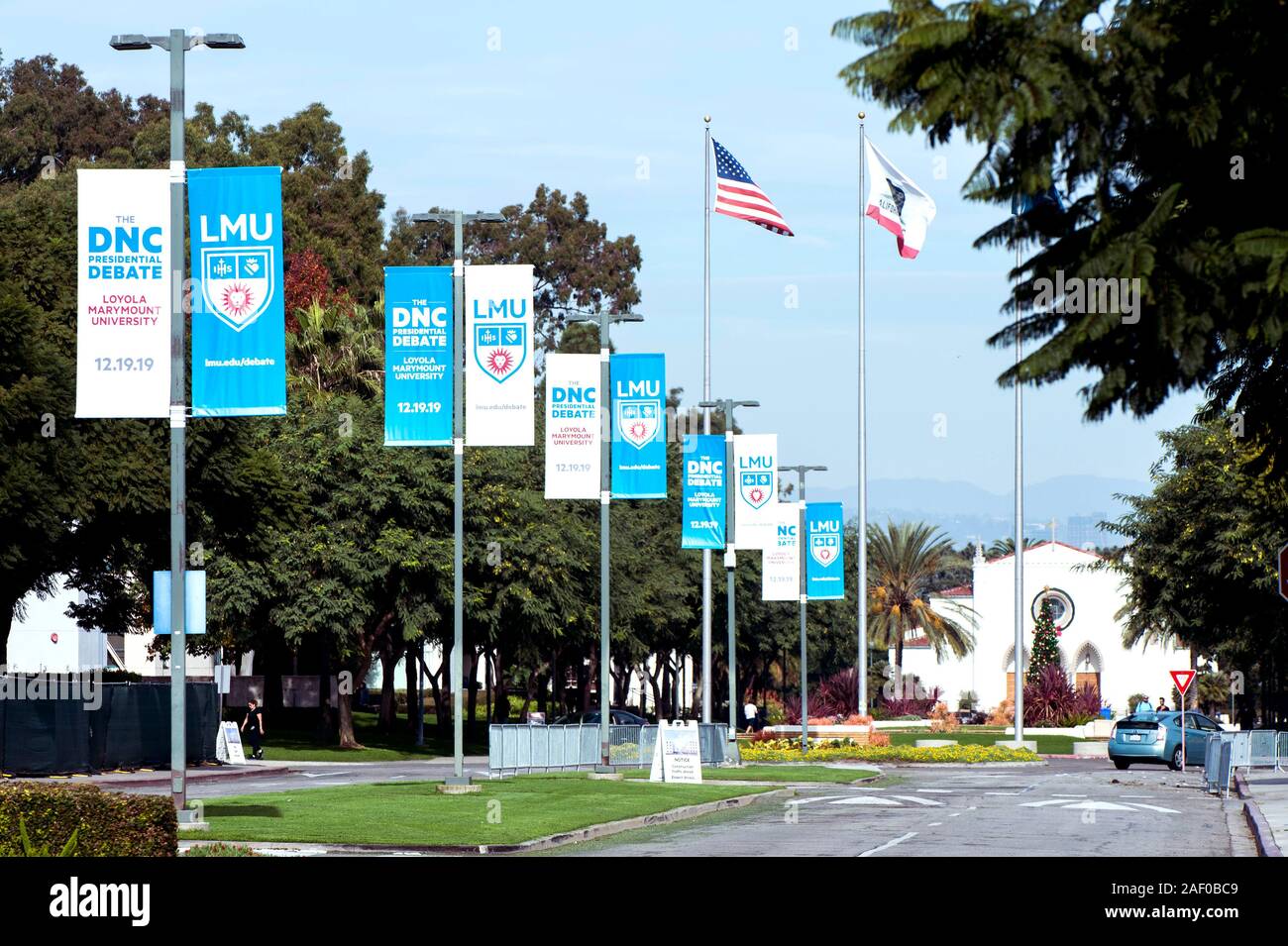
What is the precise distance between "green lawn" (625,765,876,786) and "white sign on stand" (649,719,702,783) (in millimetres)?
1612

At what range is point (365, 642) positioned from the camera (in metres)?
59.6

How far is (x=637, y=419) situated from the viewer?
3581 cm

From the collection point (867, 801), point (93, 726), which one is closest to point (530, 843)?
point (867, 801)

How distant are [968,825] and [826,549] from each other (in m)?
25.1

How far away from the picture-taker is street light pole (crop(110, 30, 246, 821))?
2228 cm

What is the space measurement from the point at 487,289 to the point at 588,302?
72.9 metres

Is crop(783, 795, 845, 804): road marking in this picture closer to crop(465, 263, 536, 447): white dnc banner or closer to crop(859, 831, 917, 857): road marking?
crop(859, 831, 917, 857): road marking

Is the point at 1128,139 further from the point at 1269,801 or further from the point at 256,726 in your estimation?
the point at 256,726

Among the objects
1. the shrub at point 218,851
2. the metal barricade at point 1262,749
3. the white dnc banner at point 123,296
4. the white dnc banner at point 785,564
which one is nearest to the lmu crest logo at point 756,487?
the white dnc banner at point 785,564

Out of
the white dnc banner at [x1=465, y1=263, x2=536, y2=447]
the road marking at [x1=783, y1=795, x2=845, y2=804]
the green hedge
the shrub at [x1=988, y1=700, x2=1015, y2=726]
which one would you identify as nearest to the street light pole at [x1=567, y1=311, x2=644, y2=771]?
the white dnc banner at [x1=465, y1=263, x2=536, y2=447]

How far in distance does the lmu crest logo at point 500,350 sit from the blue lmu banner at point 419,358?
620mm
